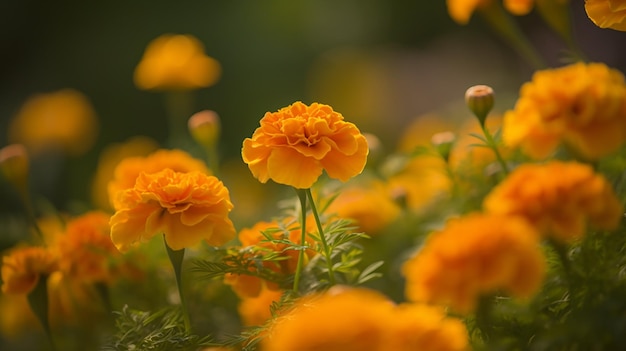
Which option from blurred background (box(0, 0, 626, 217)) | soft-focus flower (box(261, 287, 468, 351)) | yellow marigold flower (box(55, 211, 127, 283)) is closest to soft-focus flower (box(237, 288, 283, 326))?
yellow marigold flower (box(55, 211, 127, 283))

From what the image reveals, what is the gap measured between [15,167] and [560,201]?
57cm

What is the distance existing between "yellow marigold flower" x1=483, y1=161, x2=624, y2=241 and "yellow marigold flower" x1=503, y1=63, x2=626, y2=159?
47 millimetres

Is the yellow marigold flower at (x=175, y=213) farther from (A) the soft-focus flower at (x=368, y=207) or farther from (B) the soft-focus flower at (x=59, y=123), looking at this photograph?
(B) the soft-focus flower at (x=59, y=123)

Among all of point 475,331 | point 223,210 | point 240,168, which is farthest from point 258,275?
point 240,168

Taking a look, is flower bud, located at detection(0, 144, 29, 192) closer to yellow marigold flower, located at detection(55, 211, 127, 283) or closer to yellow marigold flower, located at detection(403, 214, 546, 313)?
yellow marigold flower, located at detection(55, 211, 127, 283)

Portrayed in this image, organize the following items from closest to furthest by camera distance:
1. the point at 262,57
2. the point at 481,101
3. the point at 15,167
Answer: the point at 481,101 → the point at 15,167 → the point at 262,57

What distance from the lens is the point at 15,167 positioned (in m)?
0.79

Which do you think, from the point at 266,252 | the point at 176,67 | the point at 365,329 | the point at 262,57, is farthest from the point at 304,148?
the point at 262,57

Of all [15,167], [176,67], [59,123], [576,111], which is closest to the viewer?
[576,111]

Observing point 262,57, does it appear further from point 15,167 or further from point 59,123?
point 15,167

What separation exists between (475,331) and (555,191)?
156 mm

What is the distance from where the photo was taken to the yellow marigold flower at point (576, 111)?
495 mm

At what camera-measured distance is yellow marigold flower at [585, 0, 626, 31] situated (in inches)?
23.0

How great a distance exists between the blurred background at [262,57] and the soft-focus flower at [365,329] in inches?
76.4
